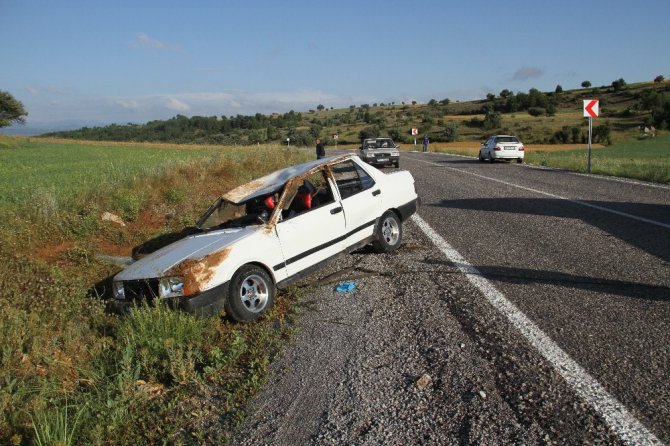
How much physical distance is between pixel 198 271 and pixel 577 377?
3.16 meters

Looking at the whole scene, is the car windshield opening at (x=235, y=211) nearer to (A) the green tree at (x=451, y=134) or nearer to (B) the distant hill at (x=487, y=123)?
(B) the distant hill at (x=487, y=123)

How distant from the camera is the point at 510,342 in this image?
3.94 m

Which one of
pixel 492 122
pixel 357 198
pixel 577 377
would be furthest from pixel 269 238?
pixel 492 122

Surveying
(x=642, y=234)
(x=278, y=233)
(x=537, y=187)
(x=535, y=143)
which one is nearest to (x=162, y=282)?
(x=278, y=233)

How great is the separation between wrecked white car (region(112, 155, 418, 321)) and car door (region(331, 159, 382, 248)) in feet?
0.04

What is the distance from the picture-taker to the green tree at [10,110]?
66938 millimetres

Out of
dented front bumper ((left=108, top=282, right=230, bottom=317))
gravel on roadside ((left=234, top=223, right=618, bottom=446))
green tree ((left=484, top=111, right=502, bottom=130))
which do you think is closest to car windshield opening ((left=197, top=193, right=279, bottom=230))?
dented front bumper ((left=108, top=282, right=230, bottom=317))

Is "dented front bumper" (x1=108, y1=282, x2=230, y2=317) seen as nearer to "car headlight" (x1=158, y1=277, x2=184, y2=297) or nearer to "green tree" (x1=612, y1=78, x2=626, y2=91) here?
"car headlight" (x1=158, y1=277, x2=184, y2=297)

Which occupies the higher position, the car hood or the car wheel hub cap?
the car hood

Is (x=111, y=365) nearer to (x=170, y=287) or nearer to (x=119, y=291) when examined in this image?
(x=170, y=287)

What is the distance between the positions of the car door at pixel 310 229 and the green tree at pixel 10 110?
241ft

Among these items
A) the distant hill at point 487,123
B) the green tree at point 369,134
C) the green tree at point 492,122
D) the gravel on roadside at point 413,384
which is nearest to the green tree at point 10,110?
the distant hill at point 487,123

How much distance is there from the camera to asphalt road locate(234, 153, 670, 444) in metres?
2.95

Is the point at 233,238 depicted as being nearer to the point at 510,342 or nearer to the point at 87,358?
the point at 87,358
